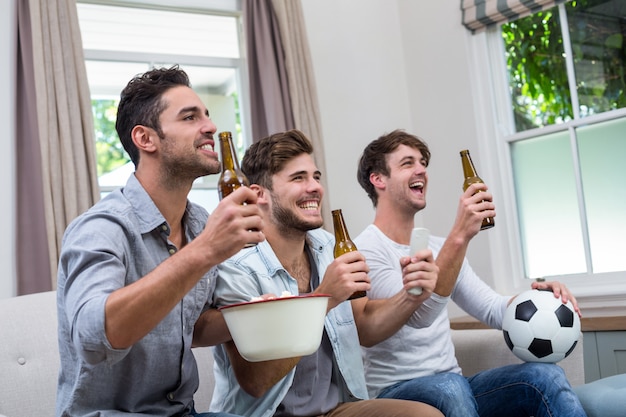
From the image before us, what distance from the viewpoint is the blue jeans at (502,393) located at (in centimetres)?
204

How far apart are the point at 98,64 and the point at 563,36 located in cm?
237

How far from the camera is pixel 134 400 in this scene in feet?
5.23

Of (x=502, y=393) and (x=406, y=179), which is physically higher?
(x=406, y=179)

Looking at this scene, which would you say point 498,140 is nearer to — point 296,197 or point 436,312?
point 436,312

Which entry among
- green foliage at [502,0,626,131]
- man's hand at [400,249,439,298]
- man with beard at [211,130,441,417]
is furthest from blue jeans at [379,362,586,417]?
green foliage at [502,0,626,131]

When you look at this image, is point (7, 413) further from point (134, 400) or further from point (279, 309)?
point (279, 309)

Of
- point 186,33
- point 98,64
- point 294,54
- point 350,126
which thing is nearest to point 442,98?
point 350,126

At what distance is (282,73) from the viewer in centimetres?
405

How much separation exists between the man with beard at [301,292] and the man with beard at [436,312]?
0.12 meters

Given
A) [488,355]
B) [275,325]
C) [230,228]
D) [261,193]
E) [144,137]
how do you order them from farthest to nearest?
[488,355]
[261,193]
[144,137]
[275,325]
[230,228]

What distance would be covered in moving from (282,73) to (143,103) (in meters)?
2.34

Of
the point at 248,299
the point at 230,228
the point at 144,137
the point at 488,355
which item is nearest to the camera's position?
the point at 230,228

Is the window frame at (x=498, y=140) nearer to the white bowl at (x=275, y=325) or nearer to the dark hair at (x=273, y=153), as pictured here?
the dark hair at (x=273, y=153)

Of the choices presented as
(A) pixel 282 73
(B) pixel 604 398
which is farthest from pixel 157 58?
(B) pixel 604 398
